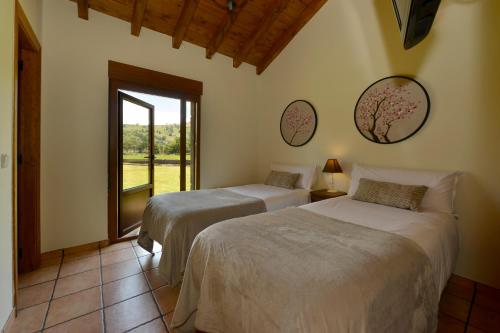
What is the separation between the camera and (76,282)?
2.08 m

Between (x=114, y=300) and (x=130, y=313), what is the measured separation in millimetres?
244

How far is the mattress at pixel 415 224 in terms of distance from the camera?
1.49 meters

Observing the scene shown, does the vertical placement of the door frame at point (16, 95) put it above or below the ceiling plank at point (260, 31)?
below

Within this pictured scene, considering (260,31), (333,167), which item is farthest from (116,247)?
(260,31)

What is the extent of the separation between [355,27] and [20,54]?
3748 mm

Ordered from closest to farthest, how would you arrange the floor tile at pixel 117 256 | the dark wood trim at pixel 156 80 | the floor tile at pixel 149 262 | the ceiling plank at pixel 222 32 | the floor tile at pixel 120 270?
1. the floor tile at pixel 120 270
2. the floor tile at pixel 149 262
3. the floor tile at pixel 117 256
4. the dark wood trim at pixel 156 80
5. the ceiling plank at pixel 222 32

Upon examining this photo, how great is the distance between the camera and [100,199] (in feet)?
9.38

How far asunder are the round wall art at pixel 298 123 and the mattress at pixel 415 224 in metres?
1.56

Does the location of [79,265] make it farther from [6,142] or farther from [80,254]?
[6,142]

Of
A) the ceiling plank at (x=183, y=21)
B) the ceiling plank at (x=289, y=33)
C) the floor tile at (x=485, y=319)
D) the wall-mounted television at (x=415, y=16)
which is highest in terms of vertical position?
the ceiling plank at (x=289, y=33)

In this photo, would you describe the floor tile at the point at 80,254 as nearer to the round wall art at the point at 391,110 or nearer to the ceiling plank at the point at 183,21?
the ceiling plank at the point at 183,21

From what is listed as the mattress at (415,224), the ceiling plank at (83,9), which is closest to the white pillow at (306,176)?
the mattress at (415,224)

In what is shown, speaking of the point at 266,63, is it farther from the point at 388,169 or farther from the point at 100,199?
the point at 100,199

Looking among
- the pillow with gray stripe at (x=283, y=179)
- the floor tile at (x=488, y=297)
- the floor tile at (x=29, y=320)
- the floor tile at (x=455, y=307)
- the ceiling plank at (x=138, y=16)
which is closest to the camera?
the floor tile at (x=29, y=320)
